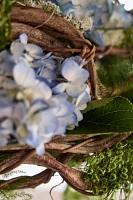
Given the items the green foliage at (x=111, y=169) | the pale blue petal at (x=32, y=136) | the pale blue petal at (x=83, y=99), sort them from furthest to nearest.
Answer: the green foliage at (x=111, y=169) < the pale blue petal at (x=83, y=99) < the pale blue petal at (x=32, y=136)

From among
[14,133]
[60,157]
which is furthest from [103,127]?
[14,133]

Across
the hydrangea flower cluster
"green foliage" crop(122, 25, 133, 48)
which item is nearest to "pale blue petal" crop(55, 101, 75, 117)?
the hydrangea flower cluster

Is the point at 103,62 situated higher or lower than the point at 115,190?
higher

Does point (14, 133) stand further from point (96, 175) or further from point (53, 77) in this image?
point (96, 175)

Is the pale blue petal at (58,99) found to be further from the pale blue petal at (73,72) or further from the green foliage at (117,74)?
the green foliage at (117,74)

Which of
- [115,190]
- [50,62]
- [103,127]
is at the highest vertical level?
[50,62]

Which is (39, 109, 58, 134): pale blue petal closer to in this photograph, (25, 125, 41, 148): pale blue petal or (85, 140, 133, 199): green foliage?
(25, 125, 41, 148): pale blue petal

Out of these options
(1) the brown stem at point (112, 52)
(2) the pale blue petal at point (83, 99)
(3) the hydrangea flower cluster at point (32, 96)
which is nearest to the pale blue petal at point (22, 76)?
(3) the hydrangea flower cluster at point (32, 96)

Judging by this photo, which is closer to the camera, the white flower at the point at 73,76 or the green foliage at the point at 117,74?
the white flower at the point at 73,76
